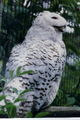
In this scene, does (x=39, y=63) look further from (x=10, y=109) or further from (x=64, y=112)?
(x=10, y=109)

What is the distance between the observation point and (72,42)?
4.52 m

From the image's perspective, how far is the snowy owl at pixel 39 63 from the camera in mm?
3010

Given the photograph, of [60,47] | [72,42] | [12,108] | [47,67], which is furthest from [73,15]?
[12,108]

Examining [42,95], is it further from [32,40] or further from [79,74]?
[79,74]

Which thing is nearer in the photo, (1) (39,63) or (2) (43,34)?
(1) (39,63)

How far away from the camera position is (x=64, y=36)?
4465mm

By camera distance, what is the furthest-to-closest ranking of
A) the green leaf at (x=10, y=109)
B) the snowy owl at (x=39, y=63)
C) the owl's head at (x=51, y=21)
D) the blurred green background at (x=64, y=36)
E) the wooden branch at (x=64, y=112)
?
the blurred green background at (x=64, y=36) → the owl's head at (x=51, y=21) → the wooden branch at (x=64, y=112) → the snowy owl at (x=39, y=63) → the green leaf at (x=10, y=109)

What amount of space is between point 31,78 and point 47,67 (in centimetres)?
17

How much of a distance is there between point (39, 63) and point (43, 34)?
14.4 inches

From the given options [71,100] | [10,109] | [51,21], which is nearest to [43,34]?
[51,21]

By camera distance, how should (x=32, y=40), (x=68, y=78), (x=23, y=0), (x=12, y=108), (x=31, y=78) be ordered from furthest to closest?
(x=68, y=78) → (x=23, y=0) → (x=32, y=40) → (x=31, y=78) → (x=12, y=108)

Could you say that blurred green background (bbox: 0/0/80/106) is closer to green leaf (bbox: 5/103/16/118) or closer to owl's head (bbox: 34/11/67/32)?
owl's head (bbox: 34/11/67/32)

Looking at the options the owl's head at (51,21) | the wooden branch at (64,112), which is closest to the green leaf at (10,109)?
the wooden branch at (64,112)

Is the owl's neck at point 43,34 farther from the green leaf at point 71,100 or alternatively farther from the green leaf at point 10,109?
the green leaf at point 10,109
